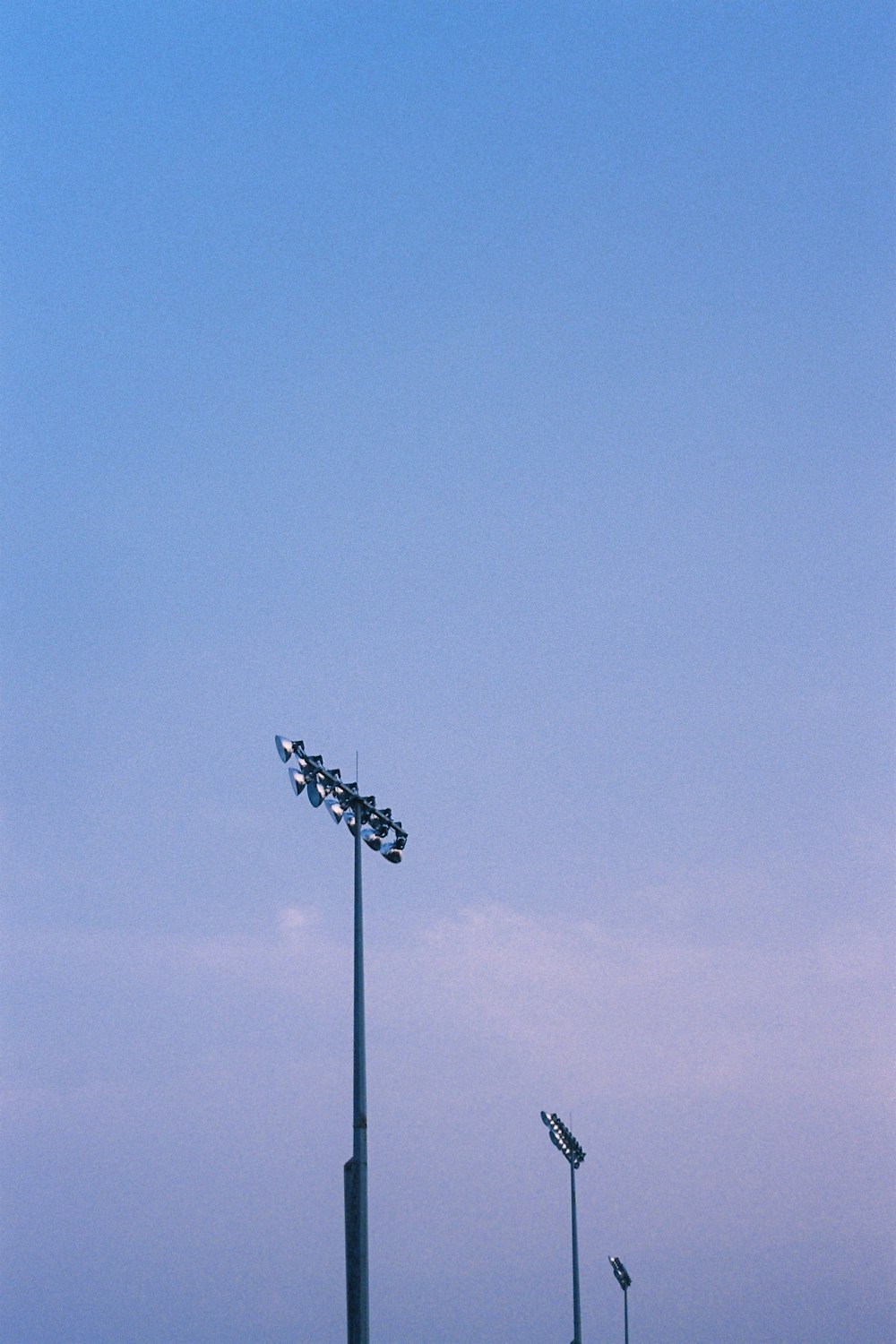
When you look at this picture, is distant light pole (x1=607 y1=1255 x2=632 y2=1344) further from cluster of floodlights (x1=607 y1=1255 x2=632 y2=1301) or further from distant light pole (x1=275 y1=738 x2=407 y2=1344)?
distant light pole (x1=275 y1=738 x2=407 y2=1344)

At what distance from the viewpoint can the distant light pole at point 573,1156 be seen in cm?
4809

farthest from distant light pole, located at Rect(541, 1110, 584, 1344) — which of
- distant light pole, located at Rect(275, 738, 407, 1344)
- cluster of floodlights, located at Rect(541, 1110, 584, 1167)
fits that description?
distant light pole, located at Rect(275, 738, 407, 1344)

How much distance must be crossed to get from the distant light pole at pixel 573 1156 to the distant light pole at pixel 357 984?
2714 cm

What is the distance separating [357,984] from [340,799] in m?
3.29

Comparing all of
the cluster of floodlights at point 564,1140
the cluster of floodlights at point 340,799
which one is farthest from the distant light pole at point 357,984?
the cluster of floodlights at point 564,1140

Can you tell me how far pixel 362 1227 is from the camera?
70.5 feet

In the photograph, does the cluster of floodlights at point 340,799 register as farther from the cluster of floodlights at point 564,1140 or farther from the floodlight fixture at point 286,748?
the cluster of floodlights at point 564,1140

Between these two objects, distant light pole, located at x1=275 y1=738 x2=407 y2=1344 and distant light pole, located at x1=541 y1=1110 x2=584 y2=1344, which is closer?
distant light pole, located at x1=275 y1=738 x2=407 y2=1344

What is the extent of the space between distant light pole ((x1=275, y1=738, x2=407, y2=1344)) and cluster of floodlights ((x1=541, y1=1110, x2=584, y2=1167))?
88.9 ft

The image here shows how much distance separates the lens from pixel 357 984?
2375cm

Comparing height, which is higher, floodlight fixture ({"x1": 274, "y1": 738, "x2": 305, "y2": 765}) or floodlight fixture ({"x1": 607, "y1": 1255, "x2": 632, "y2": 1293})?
floodlight fixture ({"x1": 274, "y1": 738, "x2": 305, "y2": 765})

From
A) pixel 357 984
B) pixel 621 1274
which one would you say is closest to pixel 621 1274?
pixel 621 1274

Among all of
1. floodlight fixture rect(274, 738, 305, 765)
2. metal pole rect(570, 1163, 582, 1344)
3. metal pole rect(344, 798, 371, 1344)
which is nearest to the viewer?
metal pole rect(344, 798, 371, 1344)

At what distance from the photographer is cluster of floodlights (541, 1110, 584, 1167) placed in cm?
4984
